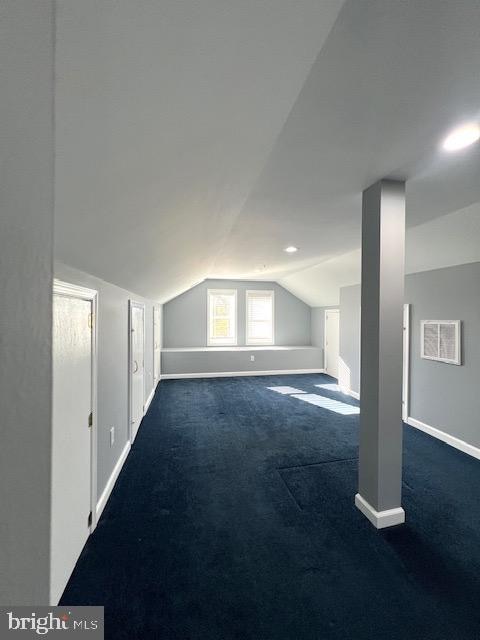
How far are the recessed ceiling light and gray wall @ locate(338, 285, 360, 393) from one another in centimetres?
378

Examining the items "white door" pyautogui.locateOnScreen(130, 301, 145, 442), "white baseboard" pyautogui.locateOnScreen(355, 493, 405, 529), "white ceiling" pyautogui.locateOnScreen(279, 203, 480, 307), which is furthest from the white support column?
"white door" pyautogui.locateOnScreen(130, 301, 145, 442)

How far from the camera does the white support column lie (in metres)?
1.92

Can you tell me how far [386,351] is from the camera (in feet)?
6.31

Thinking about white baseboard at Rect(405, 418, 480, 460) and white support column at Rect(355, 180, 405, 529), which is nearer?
white support column at Rect(355, 180, 405, 529)

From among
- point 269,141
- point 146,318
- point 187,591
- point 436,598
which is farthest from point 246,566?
point 146,318

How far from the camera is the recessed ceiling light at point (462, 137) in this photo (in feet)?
4.37

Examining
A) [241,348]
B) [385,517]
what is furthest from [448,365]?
[241,348]

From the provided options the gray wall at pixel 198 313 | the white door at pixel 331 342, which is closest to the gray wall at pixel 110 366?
the gray wall at pixel 198 313

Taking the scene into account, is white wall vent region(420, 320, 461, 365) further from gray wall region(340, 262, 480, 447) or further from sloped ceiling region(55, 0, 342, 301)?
sloped ceiling region(55, 0, 342, 301)

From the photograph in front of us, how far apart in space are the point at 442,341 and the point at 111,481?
12.7 feet

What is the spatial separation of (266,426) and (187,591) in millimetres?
2495

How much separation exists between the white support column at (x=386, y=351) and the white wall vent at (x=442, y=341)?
1813 mm

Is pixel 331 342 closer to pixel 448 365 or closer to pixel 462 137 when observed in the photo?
pixel 448 365

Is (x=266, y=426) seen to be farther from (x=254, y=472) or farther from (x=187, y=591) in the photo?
(x=187, y=591)
